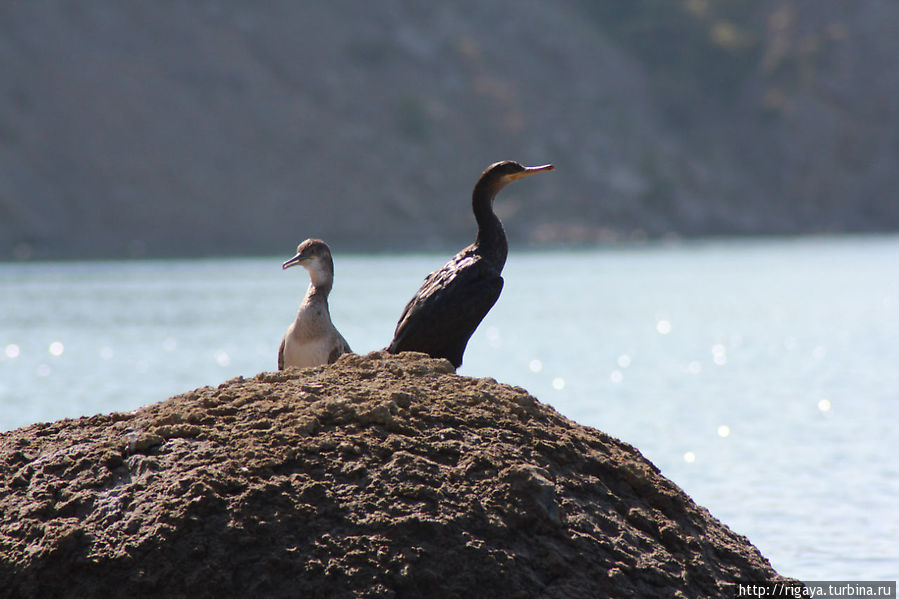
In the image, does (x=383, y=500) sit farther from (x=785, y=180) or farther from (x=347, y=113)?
(x=785, y=180)

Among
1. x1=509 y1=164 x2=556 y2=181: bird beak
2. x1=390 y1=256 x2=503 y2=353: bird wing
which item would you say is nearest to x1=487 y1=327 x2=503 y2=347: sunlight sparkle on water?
x1=509 y1=164 x2=556 y2=181: bird beak

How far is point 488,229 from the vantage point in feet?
27.9

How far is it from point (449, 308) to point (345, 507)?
2.81 metres

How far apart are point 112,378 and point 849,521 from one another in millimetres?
15381

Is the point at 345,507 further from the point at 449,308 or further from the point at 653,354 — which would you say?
the point at 653,354

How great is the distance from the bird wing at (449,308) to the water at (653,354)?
10.1 feet

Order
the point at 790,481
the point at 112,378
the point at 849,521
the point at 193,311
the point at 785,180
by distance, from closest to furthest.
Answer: the point at 849,521, the point at 790,481, the point at 112,378, the point at 193,311, the point at 785,180

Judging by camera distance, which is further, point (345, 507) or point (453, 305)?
point (453, 305)

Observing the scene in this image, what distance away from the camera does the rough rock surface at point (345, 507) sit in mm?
5035

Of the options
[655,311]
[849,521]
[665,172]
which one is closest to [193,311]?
[655,311]

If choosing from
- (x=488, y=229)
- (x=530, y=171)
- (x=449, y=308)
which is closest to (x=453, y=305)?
(x=449, y=308)

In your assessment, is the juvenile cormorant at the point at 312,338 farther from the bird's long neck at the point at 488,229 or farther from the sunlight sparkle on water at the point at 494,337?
the sunlight sparkle on water at the point at 494,337

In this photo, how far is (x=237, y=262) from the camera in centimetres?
5919

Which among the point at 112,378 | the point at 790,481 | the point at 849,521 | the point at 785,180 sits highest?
the point at 785,180
